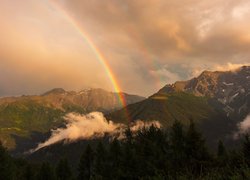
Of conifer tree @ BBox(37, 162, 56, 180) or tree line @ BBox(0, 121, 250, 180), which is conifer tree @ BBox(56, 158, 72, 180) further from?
tree line @ BBox(0, 121, 250, 180)

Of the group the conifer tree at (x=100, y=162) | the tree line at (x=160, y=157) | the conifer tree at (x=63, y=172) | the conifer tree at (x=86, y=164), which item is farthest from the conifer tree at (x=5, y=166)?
the conifer tree at (x=63, y=172)

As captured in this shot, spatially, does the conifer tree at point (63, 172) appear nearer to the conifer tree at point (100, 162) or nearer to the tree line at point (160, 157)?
the conifer tree at point (100, 162)

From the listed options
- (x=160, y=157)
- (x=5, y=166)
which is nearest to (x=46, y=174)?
(x=5, y=166)

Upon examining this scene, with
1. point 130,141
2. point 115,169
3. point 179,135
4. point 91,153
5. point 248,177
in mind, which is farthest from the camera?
point 91,153

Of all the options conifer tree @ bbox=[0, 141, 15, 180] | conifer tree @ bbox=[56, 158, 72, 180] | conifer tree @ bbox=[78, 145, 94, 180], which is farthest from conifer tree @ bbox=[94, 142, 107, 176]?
conifer tree @ bbox=[0, 141, 15, 180]

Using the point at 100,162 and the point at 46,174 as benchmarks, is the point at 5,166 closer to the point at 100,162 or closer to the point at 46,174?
the point at 100,162

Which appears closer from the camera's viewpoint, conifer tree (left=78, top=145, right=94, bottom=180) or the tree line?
the tree line

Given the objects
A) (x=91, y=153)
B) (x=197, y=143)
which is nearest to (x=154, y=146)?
(x=197, y=143)

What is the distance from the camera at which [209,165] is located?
56281 mm

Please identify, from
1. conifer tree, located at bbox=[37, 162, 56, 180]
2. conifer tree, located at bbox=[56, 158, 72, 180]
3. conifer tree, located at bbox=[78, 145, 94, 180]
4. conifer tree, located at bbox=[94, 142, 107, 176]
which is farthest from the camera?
conifer tree, located at bbox=[56, 158, 72, 180]

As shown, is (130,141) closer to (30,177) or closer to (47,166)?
(47,166)

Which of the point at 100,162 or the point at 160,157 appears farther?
the point at 100,162

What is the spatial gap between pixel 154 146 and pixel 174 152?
17.3 feet

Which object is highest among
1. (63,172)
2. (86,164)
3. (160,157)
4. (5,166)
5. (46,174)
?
(86,164)
